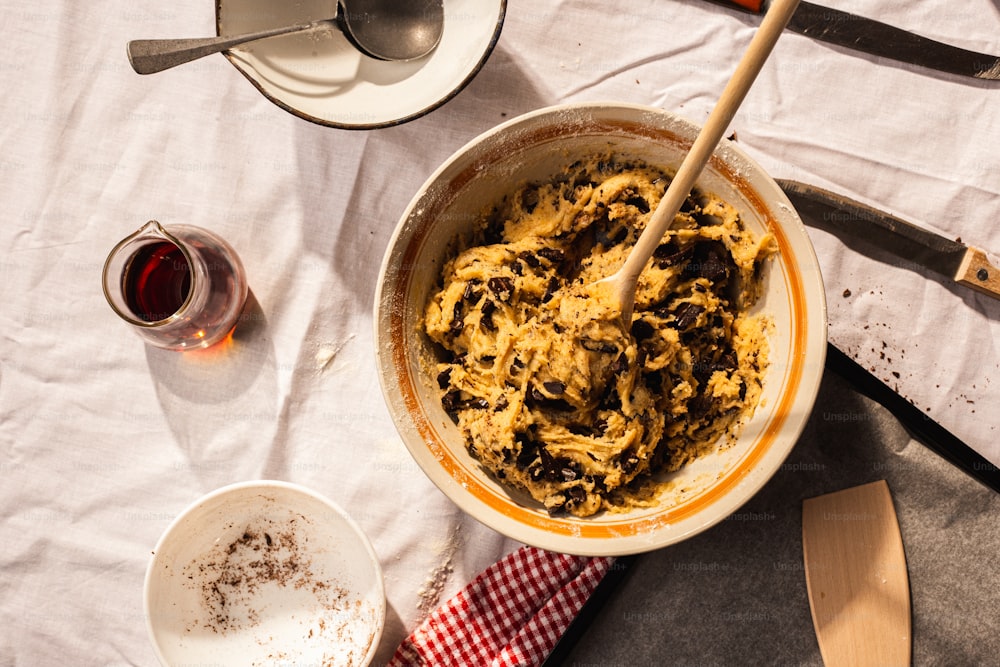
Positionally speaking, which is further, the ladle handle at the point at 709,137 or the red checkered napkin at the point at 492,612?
the red checkered napkin at the point at 492,612

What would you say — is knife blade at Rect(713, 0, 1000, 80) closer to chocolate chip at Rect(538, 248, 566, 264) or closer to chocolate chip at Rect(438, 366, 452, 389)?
chocolate chip at Rect(538, 248, 566, 264)

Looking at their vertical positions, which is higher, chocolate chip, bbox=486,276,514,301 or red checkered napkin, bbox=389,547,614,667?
chocolate chip, bbox=486,276,514,301

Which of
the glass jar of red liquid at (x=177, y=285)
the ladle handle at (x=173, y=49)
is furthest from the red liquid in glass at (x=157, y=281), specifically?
the ladle handle at (x=173, y=49)

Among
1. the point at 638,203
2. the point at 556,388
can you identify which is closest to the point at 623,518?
the point at 556,388

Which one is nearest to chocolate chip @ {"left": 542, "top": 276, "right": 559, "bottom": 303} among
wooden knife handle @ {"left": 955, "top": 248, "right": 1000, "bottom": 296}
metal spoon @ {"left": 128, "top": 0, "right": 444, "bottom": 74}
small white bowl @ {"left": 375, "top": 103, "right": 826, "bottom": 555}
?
small white bowl @ {"left": 375, "top": 103, "right": 826, "bottom": 555}

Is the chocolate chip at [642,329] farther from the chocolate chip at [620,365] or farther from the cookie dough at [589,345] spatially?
the chocolate chip at [620,365]

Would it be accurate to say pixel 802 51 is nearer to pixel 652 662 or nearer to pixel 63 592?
pixel 652 662
